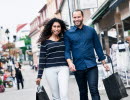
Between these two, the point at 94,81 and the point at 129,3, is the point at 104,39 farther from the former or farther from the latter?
the point at 94,81

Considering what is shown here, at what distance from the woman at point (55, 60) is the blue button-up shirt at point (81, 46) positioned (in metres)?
0.12

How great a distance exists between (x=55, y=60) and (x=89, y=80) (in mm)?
557

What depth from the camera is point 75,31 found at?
668 centimetres

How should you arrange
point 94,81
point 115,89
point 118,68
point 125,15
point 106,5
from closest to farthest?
1. point 94,81
2. point 115,89
3. point 118,68
4. point 125,15
5. point 106,5

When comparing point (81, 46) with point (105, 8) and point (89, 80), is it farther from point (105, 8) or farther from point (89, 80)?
point (105, 8)

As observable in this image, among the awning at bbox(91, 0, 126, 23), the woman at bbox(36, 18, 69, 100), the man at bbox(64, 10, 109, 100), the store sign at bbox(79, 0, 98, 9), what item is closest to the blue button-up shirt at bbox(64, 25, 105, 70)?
the man at bbox(64, 10, 109, 100)

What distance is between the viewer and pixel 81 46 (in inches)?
261

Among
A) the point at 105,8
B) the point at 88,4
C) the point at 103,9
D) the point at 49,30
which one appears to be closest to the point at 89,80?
the point at 49,30

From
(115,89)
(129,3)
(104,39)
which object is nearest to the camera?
(115,89)

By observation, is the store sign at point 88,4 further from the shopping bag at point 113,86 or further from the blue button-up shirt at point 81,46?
the blue button-up shirt at point 81,46

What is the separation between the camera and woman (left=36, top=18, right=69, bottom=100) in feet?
21.8

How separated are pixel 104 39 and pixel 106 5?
7.54m

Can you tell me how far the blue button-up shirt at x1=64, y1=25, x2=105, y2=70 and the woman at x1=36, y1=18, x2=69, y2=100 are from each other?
12cm

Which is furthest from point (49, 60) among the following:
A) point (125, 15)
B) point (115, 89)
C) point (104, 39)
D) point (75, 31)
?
Result: point (104, 39)
